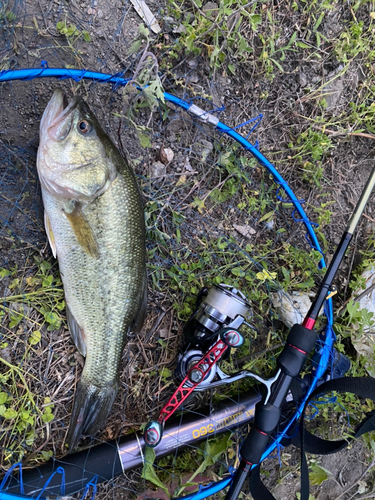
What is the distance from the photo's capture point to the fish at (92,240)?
191cm

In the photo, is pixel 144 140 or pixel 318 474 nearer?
pixel 144 140

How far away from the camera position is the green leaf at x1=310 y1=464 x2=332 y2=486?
2766mm

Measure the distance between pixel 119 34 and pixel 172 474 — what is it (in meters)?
3.01

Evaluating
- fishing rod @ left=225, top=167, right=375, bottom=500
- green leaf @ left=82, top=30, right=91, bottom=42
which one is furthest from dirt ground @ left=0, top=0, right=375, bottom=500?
fishing rod @ left=225, top=167, right=375, bottom=500

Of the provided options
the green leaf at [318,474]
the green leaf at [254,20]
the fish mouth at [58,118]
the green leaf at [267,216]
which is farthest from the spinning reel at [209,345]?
the green leaf at [254,20]

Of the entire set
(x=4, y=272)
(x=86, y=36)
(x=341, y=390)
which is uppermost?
(x=86, y=36)

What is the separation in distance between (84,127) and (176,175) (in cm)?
81

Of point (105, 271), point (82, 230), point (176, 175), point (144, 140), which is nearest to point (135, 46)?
point (144, 140)

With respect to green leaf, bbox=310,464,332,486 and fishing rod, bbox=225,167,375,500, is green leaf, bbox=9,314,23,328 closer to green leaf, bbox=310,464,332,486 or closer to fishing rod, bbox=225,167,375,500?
fishing rod, bbox=225,167,375,500

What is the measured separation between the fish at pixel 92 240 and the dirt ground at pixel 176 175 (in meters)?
0.18

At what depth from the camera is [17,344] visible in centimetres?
220

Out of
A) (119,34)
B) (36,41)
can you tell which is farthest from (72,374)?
(119,34)

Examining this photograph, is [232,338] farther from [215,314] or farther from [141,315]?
[141,315]

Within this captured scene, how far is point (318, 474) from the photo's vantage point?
2.80 m
